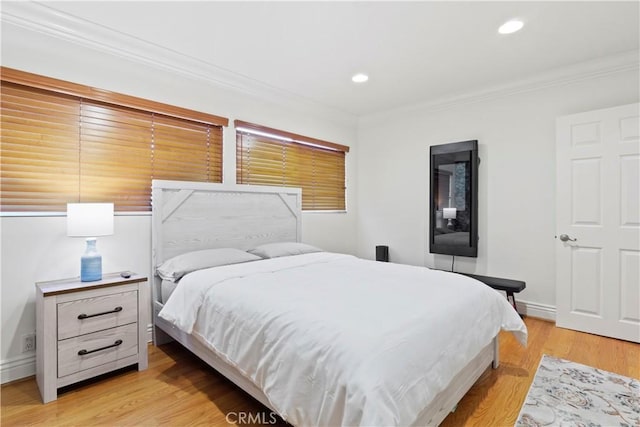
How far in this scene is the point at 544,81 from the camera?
10.7 feet

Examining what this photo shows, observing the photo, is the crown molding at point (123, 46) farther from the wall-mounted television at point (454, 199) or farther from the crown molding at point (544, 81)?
the wall-mounted television at point (454, 199)

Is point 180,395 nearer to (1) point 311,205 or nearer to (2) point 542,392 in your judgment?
(2) point 542,392

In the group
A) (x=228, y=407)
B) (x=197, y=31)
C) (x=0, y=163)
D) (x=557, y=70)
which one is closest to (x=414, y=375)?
(x=228, y=407)

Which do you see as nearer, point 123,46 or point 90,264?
point 90,264

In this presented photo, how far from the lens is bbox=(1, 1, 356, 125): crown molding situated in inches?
85.7

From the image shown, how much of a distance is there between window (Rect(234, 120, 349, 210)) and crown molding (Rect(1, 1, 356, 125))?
41cm

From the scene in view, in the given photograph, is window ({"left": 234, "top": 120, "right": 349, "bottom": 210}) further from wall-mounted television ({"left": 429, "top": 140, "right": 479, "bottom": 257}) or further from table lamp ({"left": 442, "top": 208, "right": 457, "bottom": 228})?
table lamp ({"left": 442, "top": 208, "right": 457, "bottom": 228})

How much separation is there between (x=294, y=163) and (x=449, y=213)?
2.02 m

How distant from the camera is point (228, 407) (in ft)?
6.28

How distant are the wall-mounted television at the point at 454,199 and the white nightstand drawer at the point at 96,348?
130 inches

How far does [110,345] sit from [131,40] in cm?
231

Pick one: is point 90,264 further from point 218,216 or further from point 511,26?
point 511,26

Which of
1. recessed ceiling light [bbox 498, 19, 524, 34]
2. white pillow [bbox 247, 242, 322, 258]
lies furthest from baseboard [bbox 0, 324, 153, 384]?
recessed ceiling light [bbox 498, 19, 524, 34]

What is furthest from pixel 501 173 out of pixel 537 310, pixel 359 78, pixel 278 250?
pixel 278 250
